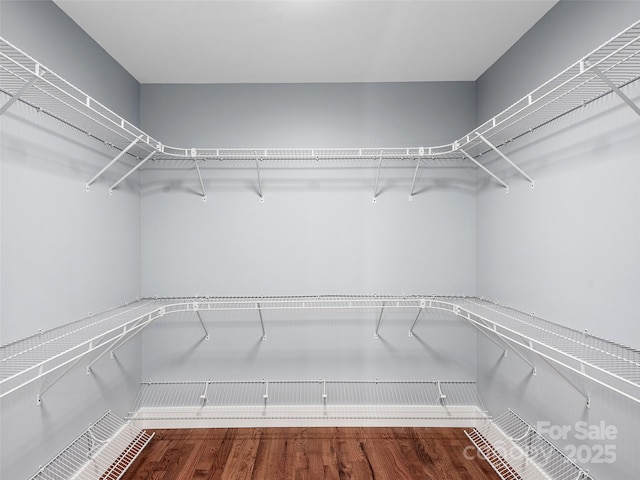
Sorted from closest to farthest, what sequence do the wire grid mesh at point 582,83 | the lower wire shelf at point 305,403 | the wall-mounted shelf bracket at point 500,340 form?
1. the wire grid mesh at point 582,83
2. the wall-mounted shelf bracket at point 500,340
3. the lower wire shelf at point 305,403

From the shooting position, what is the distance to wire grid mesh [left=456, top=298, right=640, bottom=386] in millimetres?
1159

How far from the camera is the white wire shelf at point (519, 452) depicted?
1.68m

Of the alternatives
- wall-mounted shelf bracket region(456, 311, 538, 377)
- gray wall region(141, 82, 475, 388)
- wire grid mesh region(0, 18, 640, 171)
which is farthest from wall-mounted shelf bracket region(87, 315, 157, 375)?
wall-mounted shelf bracket region(456, 311, 538, 377)

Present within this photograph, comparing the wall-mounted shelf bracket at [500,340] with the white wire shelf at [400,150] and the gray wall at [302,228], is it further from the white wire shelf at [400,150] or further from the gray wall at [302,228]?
the white wire shelf at [400,150]

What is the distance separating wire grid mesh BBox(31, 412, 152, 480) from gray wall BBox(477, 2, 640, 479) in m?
2.18

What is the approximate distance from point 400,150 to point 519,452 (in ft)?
6.10

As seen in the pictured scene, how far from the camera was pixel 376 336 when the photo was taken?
8.30 feet

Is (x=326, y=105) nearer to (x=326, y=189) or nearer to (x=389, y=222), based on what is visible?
(x=326, y=189)

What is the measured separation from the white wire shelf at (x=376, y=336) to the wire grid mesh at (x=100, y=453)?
0.36 metres

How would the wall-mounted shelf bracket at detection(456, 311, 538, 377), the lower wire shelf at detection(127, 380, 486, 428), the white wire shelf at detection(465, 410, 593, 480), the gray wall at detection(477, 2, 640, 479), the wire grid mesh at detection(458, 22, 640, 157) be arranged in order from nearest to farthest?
1. the wire grid mesh at detection(458, 22, 640, 157)
2. the gray wall at detection(477, 2, 640, 479)
3. the white wire shelf at detection(465, 410, 593, 480)
4. the wall-mounted shelf bracket at detection(456, 311, 538, 377)
5. the lower wire shelf at detection(127, 380, 486, 428)

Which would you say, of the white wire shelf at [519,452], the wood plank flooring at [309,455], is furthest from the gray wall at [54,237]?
the white wire shelf at [519,452]

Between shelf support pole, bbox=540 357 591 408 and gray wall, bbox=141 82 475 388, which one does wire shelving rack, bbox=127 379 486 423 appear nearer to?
gray wall, bbox=141 82 475 388

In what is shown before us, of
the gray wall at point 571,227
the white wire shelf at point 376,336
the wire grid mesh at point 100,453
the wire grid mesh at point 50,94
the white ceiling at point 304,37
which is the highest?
the white ceiling at point 304,37

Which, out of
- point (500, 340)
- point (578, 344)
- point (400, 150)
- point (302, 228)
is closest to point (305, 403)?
point (302, 228)
